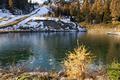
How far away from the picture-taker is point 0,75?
1514cm

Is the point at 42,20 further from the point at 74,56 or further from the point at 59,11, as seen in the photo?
the point at 74,56

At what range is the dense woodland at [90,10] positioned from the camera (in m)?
115

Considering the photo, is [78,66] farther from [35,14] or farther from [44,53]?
[35,14]

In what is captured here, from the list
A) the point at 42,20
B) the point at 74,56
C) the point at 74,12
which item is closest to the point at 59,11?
the point at 74,12

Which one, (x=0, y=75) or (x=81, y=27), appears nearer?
(x=0, y=75)

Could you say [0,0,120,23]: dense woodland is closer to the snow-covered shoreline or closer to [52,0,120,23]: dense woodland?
[52,0,120,23]: dense woodland

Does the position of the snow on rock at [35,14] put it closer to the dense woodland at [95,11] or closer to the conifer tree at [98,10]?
the dense woodland at [95,11]

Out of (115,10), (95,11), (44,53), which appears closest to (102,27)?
(115,10)

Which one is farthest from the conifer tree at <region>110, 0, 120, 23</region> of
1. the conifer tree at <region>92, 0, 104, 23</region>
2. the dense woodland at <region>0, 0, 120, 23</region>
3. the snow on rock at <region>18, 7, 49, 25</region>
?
the snow on rock at <region>18, 7, 49, 25</region>

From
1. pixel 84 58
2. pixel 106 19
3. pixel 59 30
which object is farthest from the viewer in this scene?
pixel 106 19

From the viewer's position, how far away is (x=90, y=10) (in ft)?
403

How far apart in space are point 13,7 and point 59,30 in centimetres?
3062

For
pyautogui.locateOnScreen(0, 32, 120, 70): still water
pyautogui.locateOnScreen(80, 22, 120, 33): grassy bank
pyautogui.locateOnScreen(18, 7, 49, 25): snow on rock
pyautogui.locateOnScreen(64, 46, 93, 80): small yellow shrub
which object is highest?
pyautogui.locateOnScreen(64, 46, 93, 80): small yellow shrub

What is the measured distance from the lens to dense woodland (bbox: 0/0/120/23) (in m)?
115
